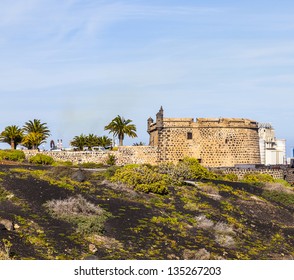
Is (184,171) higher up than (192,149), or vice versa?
(192,149)

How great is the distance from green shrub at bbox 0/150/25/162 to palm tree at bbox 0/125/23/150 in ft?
30.0

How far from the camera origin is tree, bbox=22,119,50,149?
225 feet

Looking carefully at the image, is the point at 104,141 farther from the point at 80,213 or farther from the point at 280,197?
the point at 80,213

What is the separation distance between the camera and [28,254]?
20.9 meters

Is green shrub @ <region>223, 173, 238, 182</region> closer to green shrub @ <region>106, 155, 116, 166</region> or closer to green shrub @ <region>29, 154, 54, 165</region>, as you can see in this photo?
green shrub @ <region>106, 155, 116, 166</region>

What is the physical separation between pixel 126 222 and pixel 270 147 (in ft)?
221

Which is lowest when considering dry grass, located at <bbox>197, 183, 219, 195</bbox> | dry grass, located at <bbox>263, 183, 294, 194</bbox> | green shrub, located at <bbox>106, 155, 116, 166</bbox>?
dry grass, located at <bbox>263, 183, 294, 194</bbox>

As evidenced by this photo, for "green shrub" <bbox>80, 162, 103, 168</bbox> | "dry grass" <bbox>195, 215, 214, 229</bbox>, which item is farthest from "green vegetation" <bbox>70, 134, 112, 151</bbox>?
"dry grass" <bbox>195, 215, 214, 229</bbox>

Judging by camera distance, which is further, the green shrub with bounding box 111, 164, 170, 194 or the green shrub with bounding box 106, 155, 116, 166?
the green shrub with bounding box 106, 155, 116, 166

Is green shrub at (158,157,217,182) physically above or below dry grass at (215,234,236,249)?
above

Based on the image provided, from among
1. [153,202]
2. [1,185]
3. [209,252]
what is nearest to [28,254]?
[209,252]

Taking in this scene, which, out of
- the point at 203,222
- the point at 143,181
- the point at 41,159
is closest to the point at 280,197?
the point at 143,181

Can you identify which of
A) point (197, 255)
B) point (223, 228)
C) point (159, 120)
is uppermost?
point (159, 120)

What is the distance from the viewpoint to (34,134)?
68750mm
